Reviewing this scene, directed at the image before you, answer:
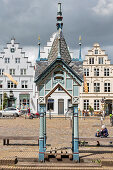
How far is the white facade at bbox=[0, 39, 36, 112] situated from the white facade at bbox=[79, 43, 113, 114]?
30.9 ft

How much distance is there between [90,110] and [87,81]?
540cm

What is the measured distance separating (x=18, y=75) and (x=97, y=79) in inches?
563

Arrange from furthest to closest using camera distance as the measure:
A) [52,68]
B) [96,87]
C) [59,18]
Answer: [96,87], [59,18], [52,68]

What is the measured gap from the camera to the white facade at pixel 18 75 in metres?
44.6

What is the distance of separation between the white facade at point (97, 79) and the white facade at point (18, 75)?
9406 mm

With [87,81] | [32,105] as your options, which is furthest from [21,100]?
[87,81]

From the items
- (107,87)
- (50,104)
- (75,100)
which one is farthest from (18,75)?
(75,100)

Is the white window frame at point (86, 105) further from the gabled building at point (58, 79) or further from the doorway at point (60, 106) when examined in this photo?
the gabled building at point (58, 79)

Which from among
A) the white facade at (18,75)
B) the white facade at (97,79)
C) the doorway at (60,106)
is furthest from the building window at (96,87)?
the white facade at (18,75)

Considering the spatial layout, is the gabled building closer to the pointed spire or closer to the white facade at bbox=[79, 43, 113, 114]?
the pointed spire

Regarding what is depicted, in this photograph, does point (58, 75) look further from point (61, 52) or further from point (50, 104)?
point (50, 104)

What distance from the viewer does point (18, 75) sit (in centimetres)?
4531

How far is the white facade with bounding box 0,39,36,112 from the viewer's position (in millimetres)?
44625

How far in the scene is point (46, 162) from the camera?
8750mm
